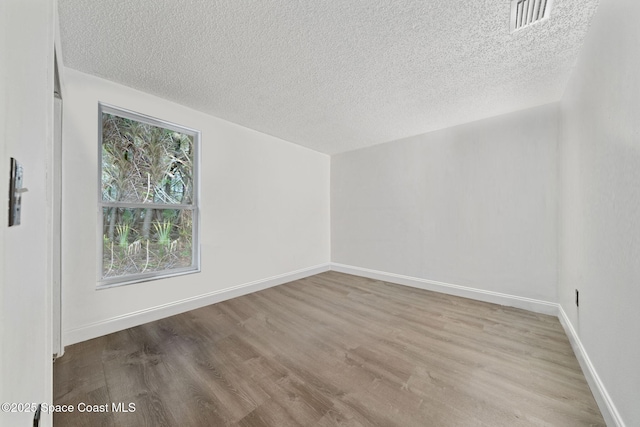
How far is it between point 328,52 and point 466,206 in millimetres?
2699

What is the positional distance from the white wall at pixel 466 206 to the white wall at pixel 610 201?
2.62ft

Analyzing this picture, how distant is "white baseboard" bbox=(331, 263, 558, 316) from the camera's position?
8.69 feet

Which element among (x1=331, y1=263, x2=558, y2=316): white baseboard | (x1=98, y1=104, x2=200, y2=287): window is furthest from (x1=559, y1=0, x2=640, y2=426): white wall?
(x1=98, y1=104, x2=200, y2=287): window

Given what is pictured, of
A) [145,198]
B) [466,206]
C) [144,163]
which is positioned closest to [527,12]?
[466,206]

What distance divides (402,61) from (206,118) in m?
2.43

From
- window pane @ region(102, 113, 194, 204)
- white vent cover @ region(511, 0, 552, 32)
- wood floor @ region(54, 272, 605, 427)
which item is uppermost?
white vent cover @ region(511, 0, 552, 32)

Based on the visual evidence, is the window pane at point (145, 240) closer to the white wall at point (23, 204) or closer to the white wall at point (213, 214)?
the white wall at point (213, 214)

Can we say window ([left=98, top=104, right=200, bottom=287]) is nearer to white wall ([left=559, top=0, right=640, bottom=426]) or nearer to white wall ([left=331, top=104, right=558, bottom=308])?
white wall ([left=331, top=104, right=558, bottom=308])

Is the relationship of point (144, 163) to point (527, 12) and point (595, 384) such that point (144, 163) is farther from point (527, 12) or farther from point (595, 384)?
point (595, 384)

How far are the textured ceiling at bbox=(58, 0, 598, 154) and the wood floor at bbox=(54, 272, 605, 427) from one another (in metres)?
2.46

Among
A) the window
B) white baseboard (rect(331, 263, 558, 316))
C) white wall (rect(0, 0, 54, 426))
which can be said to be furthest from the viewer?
white baseboard (rect(331, 263, 558, 316))

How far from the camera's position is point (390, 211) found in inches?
157

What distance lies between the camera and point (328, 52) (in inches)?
72.9

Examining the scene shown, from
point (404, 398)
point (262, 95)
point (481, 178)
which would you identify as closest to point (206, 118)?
point (262, 95)
